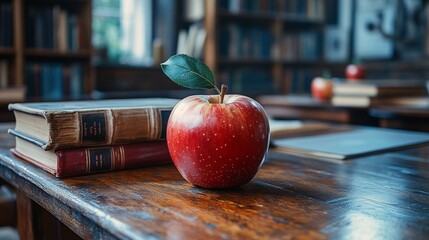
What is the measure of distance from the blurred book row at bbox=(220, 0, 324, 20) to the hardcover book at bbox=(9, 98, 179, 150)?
9.84 feet

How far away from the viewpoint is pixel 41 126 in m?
0.79

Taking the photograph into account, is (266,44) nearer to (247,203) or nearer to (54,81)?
(54,81)

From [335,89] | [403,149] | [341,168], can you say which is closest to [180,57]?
[341,168]

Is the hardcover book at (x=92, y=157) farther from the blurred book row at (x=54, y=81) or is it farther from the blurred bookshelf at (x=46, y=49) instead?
the blurred book row at (x=54, y=81)

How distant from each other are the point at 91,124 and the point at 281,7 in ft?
11.3

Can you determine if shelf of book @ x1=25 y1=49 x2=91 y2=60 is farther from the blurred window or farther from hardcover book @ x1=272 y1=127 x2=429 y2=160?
hardcover book @ x1=272 y1=127 x2=429 y2=160

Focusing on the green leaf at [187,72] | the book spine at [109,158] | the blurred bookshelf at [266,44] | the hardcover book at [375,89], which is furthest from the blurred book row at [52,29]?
the green leaf at [187,72]

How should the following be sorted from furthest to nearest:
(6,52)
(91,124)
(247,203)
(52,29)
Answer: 1. (52,29)
2. (6,52)
3. (91,124)
4. (247,203)

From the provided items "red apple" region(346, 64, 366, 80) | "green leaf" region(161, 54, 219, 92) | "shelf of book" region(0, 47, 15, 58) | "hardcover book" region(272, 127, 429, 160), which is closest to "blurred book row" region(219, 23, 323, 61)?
"red apple" region(346, 64, 366, 80)

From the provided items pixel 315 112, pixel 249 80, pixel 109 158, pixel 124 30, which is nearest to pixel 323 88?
pixel 315 112

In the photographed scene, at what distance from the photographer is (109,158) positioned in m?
0.81

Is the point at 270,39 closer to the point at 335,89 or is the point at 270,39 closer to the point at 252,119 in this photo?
the point at 335,89

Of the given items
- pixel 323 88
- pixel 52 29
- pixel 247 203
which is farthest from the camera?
pixel 52 29

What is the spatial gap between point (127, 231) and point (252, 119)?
0.78 feet
